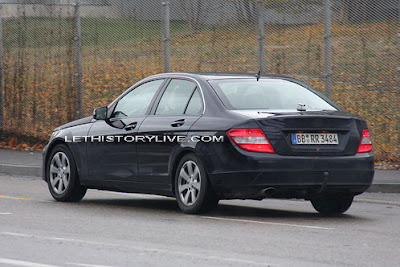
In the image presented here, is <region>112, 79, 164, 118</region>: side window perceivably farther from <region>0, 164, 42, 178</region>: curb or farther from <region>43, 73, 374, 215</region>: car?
<region>0, 164, 42, 178</region>: curb

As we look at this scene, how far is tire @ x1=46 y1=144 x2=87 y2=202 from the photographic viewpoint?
461 inches

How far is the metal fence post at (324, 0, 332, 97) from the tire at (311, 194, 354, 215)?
18.4ft

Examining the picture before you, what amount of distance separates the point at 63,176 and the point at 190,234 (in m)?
3.68

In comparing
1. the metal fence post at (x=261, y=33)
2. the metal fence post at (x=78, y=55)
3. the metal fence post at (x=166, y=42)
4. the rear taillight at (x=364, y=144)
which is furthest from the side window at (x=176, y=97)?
the metal fence post at (x=78, y=55)

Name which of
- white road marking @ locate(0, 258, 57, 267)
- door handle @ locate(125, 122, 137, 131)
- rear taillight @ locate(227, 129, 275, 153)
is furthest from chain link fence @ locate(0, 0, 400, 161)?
white road marking @ locate(0, 258, 57, 267)

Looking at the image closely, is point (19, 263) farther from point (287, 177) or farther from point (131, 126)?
point (131, 126)

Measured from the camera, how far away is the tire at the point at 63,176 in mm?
11711

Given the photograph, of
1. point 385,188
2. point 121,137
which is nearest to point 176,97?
point 121,137

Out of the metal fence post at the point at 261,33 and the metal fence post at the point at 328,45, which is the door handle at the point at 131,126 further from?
the metal fence post at the point at 261,33

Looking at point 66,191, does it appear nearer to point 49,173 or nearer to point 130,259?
point 49,173

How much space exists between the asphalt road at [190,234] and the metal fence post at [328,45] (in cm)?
429

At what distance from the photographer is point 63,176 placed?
467 inches

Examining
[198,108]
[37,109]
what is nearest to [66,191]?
[198,108]

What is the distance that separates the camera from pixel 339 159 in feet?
32.1
